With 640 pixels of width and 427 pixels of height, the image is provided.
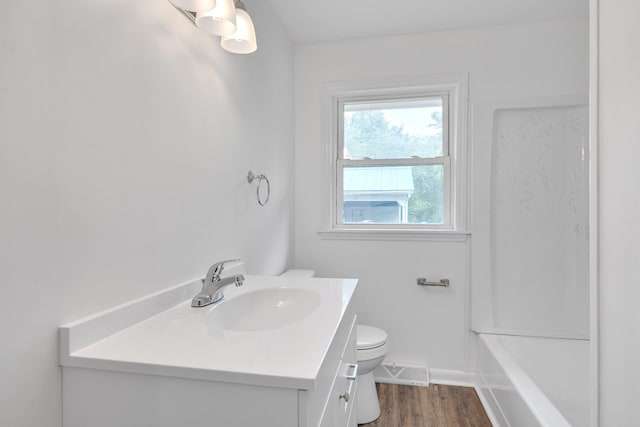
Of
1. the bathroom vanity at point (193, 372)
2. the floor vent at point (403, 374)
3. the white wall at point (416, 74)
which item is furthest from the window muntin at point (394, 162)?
the bathroom vanity at point (193, 372)

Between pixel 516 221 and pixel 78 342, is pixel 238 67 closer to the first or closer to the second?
pixel 78 342

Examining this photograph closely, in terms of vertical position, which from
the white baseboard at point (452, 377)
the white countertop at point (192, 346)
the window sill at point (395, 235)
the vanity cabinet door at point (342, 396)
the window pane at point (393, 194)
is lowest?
the white baseboard at point (452, 377)

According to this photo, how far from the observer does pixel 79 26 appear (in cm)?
83

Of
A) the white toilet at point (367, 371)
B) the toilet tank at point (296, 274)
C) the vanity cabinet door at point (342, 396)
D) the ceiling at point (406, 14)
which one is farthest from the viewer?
the toilet tank at point (296, 274)

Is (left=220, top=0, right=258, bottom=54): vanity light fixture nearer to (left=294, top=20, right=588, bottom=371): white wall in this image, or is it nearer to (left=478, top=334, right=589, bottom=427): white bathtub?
(left=294, top=20, right=588, bottom=371): white wall

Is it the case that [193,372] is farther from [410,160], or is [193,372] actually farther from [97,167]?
[410,160]

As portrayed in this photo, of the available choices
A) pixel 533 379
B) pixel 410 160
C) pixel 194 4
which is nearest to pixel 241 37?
pixel 194 4

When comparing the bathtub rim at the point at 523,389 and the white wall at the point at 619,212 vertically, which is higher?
the white wall at the point at 619,212

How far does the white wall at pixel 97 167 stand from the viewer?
70 cm

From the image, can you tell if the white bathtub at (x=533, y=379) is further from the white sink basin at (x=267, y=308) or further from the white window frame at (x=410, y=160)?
the white sink basin at (x=267, y=308)

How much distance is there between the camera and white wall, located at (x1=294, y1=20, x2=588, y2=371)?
2.16 meters

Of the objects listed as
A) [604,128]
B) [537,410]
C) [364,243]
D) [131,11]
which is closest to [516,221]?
[364,243]

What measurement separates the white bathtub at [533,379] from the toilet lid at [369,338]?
0.62 meters

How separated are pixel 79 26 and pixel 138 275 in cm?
66
